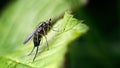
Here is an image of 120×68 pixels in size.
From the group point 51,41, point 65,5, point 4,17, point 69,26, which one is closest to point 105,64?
point 65,5

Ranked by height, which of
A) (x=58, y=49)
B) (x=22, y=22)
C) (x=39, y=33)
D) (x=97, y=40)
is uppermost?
(x=58, y=49)

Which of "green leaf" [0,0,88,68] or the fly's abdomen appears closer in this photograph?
the fly's abdomen

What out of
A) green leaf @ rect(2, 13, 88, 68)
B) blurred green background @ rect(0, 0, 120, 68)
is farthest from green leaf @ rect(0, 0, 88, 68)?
blurred green background @ rect(0, 0, 120, 68)

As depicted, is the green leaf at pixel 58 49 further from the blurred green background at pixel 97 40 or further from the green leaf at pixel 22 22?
the blurred green background at pixel 97 40

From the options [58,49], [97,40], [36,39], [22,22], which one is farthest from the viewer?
[22,22]

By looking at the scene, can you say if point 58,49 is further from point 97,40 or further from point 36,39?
point 97,40

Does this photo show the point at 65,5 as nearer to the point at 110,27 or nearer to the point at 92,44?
the point at 92,44

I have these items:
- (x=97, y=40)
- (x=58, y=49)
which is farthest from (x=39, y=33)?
(x=97, y=40)

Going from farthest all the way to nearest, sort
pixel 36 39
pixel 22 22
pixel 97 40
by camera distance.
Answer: pixel 22 22 < pixel 97 40 < pixel 36 39

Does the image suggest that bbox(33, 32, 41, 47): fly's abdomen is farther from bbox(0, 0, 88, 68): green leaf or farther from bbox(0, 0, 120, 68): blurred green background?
bbox(0, 0, 120, 68): blurred green background
